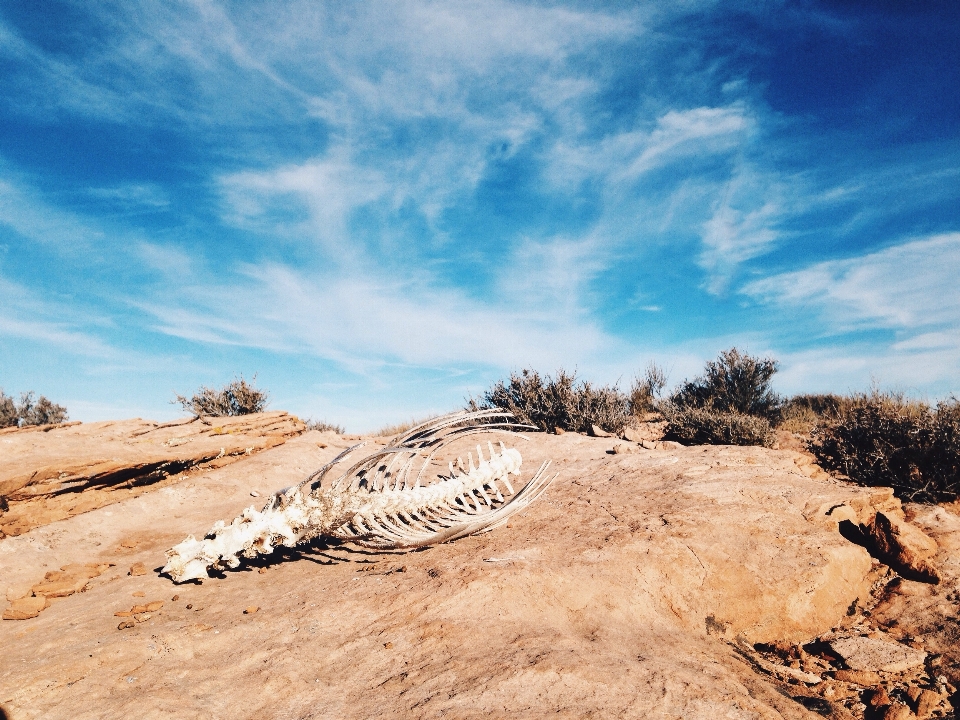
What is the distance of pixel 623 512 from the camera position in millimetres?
4480

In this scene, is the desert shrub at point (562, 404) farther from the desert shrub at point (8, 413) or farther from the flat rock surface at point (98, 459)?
the desert shrub at point (8, 413)

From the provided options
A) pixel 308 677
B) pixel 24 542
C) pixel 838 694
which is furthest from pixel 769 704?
pixel 24 542

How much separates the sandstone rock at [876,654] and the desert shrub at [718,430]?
4.55 m

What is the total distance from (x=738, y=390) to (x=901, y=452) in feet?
17.7

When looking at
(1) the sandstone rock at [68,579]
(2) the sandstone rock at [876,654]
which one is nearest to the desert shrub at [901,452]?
(2) the sandstone rock at [876,654]

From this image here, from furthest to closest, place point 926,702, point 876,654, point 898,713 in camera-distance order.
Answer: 1. point 876,654
2. point 926,702
3. point 898,713

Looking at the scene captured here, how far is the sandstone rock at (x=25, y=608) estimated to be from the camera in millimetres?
3695

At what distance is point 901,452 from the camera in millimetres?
6293

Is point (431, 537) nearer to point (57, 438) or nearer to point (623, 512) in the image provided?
point (623, 512)

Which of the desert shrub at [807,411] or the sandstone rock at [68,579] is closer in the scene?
the sandstone rock at [68,579]

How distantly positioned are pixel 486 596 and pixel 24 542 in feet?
15.1

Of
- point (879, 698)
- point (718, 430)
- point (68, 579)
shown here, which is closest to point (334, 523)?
point (68, 579)

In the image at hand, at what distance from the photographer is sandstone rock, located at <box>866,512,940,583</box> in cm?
405

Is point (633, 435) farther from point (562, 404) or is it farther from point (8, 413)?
point (8, 413)
